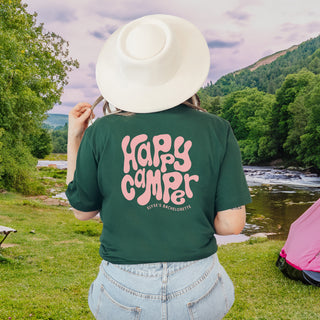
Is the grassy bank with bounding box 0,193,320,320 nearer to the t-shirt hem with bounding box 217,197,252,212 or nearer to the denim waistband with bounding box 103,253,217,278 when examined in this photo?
the denim waistband with bounding box 103,253,217,278

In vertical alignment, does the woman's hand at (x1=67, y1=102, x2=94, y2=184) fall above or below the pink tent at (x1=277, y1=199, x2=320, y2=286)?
above

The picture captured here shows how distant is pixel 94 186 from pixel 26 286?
21.0 ft

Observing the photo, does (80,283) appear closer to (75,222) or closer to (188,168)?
(188,168)

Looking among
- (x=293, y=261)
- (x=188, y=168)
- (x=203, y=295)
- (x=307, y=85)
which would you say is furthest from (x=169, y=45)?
(x=307, y=85)

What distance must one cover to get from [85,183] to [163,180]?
285mm

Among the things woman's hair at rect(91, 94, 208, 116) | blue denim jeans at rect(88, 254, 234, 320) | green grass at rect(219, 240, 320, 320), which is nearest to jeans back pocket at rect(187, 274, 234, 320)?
blue denim jeans at rect(88, 254, 234, 320)

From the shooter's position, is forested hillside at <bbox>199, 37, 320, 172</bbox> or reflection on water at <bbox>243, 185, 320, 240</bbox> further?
forested hillside at <bbox>199, 37, 320, 172</bbox>

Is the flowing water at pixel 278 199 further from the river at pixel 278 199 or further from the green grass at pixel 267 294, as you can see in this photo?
the green grass at pixel 267 294

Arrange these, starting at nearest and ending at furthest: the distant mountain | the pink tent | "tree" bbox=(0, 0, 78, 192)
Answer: the pink tent < "tree" bbox=(0, 0, 78, 192) < the distant mountain

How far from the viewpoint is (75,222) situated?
1582 cm

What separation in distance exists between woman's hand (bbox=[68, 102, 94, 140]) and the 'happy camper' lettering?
29 centimetres

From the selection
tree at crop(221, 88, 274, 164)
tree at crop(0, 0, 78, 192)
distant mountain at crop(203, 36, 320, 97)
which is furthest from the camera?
distant mountain at crop(203, 36, 320, 97)

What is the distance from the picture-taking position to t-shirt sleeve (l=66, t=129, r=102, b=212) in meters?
1.29

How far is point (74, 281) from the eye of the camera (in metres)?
7.23
